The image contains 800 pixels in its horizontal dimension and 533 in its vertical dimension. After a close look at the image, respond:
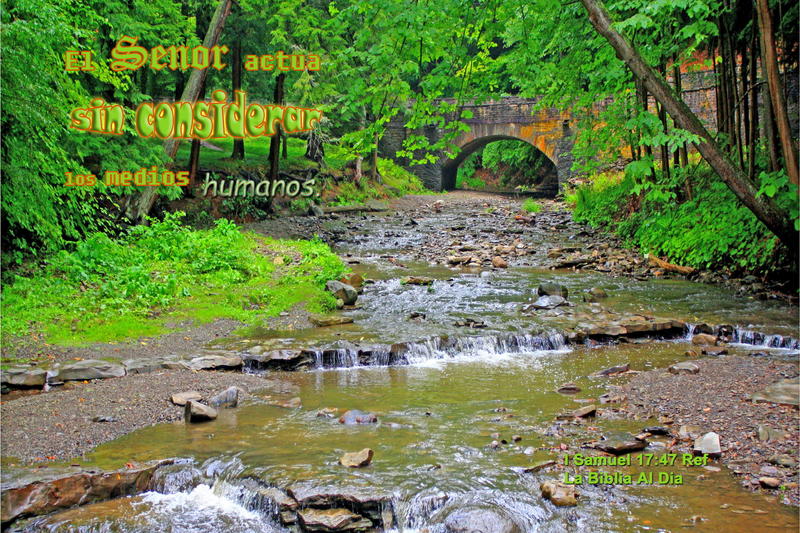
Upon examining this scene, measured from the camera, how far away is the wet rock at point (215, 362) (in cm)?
770

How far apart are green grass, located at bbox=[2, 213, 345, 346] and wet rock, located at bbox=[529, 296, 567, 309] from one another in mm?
3545

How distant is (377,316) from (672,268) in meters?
7.02

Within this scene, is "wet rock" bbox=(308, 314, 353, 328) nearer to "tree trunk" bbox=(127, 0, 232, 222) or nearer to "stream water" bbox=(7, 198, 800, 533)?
"stream water" bbox=(7, 198, 800, 533)

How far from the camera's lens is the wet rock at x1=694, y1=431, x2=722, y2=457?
16.3ft

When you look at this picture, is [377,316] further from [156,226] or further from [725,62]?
[725,62]

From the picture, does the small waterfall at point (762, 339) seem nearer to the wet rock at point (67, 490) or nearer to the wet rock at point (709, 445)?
the wet rock at point (709, 445)

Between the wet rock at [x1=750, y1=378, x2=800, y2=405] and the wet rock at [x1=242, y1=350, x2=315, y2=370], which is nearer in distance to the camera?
the wet rock at [x1=750, y1=378, x2=800, y2=405]

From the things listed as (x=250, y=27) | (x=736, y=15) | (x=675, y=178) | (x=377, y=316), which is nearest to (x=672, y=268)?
(x=675, y=178)

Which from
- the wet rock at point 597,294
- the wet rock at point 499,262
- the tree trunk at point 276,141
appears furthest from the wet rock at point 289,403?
the tree trunk at point 276,141

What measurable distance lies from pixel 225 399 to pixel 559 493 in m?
3.65

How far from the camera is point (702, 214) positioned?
13727mm

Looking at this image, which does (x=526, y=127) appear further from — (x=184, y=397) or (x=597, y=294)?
(x=184, y=397)

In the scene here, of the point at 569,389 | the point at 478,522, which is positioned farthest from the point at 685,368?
the point at 478,522

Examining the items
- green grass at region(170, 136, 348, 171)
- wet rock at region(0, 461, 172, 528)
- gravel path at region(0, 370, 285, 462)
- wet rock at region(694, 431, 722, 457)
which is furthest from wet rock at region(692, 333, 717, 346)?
green grass at region(170, 136, 348, 171)
